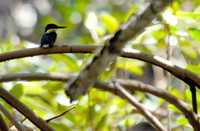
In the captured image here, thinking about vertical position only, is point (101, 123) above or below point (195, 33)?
below

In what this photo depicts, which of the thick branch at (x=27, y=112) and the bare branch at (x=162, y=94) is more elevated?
the thick branch at (x=27, y=112)

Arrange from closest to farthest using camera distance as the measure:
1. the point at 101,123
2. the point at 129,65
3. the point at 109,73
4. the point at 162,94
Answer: the point at 162,94
the point at 101,123
the point at 109,73
the point at 129,65

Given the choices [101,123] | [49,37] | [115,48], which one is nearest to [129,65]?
[101,123]

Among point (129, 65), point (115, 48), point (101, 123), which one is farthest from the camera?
point (129, 65)

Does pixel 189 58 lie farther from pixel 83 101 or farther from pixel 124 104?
pixel 83 101

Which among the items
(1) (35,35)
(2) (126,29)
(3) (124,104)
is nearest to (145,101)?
(3) (124,104)

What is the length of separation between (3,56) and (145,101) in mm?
630

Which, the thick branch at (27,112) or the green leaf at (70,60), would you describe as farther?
the green leaf at (70,60)

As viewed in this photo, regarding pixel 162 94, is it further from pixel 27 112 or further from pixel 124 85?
pixel 27 112

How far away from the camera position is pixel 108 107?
1.43m

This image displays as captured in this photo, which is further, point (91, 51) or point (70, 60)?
point (70, 60)

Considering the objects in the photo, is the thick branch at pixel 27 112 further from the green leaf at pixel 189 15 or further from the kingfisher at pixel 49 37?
the green leaf at pixel 189 15

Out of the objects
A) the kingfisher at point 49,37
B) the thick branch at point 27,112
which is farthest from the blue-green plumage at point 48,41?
the thick branch at point 27,112

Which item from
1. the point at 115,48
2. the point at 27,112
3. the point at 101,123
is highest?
the point at 115,48
